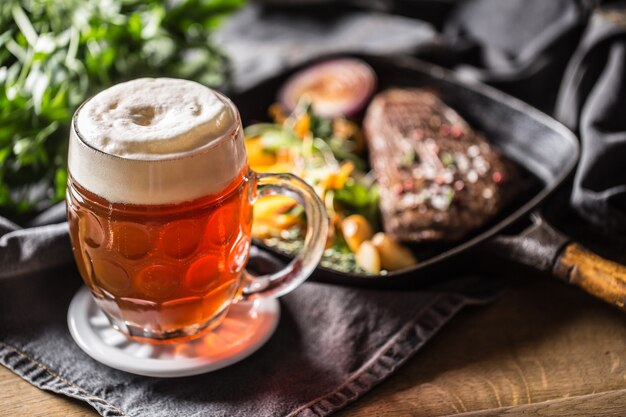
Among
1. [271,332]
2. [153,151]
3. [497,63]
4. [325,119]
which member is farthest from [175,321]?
[497,63]

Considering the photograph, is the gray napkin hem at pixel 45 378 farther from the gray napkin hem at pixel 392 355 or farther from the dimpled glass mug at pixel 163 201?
the gray napkin hem at pixel 392 355

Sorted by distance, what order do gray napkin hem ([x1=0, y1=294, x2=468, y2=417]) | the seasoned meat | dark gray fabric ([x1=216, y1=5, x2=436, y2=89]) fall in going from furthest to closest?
dark gray fabric ([x1=216, y1=5, x2=436, y2=89]) → the seasoned meat → gray napkin hem ([x1=0, y1=294, x2=468, y2=417])

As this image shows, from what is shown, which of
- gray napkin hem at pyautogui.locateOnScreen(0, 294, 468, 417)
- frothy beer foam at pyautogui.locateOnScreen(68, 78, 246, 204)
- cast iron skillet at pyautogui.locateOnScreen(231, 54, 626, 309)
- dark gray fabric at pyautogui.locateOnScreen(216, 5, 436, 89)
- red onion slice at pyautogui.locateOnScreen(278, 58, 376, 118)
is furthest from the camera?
dark gray fabric at pyautogui.locateOnScreen(216, 5, 436, 89)

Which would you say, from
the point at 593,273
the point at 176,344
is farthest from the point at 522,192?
the point at 176,344

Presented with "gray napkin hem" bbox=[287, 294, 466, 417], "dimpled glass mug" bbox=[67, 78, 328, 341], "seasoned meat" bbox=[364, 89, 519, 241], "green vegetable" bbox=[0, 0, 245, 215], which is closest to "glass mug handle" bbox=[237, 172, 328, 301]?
"dimpled glass mug" bbox=[67, 78, 328, 341]

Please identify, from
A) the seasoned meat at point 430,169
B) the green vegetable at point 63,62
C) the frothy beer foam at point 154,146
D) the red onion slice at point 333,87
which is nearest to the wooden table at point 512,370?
the seasoned meat at point 430,169

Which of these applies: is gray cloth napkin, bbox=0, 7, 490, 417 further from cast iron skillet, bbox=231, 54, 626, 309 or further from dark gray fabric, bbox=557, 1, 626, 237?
dark gray fabric, bbox=557, 1, 626, 237
